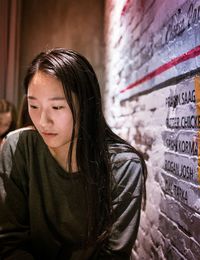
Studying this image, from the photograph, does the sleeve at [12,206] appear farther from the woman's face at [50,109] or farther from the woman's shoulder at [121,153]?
the woman's shoulder at [121,153]

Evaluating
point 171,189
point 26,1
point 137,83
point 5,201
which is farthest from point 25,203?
point 26,1

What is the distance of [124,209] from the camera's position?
125 centimetres

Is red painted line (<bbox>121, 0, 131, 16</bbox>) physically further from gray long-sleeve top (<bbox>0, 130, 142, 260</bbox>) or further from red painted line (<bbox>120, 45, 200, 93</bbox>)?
gray long-sleeve top (<bbox>0, 130, 142, 260</bbox>)

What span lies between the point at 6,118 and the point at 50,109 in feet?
6.01

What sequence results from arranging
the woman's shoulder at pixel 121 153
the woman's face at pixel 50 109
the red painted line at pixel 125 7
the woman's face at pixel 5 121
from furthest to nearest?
1. the woman's face at pixel 5 121
2. the red painted line at pixel 125 7
3. the woman's shoulder at pixel 121 153
4. the woman's face at pixel 50 109

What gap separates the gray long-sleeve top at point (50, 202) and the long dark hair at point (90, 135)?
32 mm

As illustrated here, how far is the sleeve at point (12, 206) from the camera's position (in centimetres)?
125

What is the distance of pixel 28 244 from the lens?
1304mm

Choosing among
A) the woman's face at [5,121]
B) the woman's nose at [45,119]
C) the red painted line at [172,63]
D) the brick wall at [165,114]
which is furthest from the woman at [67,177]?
the woman's face at [5,121]

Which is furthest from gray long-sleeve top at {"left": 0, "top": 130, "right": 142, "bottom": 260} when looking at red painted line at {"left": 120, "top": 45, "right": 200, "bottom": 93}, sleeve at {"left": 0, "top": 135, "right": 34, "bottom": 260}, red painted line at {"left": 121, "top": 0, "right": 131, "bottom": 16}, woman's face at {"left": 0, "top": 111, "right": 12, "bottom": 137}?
woman's face at {"left": 0, "top": 111, "right": 12, "bottom": 137}

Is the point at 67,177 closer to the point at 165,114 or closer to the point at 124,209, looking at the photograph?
the point at 124,209

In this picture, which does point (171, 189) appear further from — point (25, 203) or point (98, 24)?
point (98, 24)

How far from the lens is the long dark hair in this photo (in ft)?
3.90

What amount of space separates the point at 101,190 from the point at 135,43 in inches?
45.3
